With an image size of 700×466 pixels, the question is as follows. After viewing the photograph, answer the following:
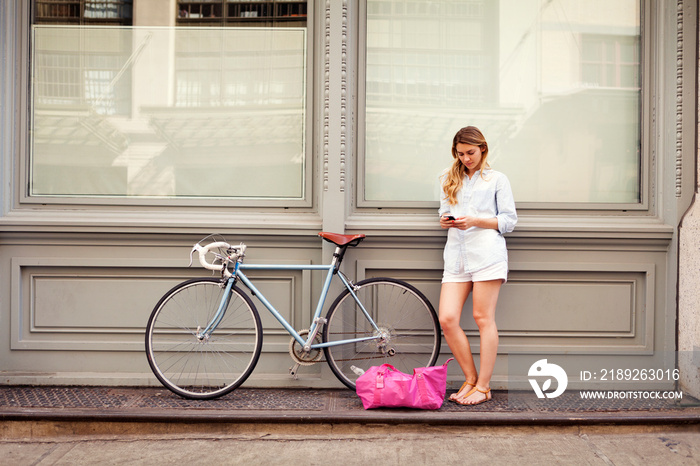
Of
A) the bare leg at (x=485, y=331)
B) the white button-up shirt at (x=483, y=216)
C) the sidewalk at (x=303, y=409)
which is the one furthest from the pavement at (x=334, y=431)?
the white button-up shirt at (x=483, y=216)

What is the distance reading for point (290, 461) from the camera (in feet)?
12.6

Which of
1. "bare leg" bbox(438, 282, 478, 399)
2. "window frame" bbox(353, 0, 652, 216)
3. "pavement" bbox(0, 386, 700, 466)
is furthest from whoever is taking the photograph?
"window frame" bbox(353, 0, 652, 216)

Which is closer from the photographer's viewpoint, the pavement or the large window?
the pavement

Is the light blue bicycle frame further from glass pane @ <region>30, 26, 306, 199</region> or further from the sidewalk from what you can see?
glass pane @ <region>30, 26, 306, 199</region>

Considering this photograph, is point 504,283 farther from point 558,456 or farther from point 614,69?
point 614,69

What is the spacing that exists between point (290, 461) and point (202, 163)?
256 centimetres

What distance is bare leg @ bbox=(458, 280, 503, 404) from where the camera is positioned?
4633 millimetres

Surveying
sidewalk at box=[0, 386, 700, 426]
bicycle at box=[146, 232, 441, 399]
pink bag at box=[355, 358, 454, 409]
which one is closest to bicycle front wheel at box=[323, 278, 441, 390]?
bicycle at box=[146, 232, 441, 399]

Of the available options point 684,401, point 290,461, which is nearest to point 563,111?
point 684,401

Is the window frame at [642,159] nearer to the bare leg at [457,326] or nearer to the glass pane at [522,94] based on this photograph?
the glass pane at [522,94]

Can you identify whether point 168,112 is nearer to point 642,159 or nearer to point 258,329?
point 258,329

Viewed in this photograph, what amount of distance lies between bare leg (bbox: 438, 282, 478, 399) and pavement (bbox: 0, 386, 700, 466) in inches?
10.4

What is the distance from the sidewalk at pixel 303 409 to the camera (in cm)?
429

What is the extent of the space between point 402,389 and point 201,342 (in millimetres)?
1604
